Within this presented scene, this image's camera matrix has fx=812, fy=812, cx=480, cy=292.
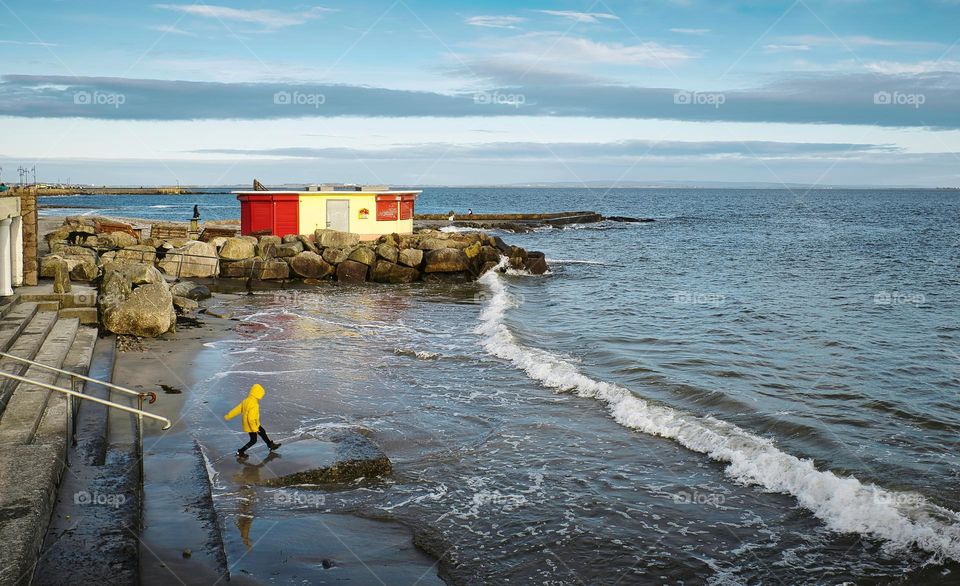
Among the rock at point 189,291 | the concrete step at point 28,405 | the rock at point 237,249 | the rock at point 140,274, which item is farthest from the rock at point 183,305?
the rock at point 237,249

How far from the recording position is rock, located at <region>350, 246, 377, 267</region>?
1421 inches

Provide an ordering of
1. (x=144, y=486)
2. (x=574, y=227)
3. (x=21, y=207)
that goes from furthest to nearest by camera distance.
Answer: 1. (x=574, y=227)
2. (x=21, y=207)
3. (x=144, y=486)

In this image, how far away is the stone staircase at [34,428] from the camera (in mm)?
7434

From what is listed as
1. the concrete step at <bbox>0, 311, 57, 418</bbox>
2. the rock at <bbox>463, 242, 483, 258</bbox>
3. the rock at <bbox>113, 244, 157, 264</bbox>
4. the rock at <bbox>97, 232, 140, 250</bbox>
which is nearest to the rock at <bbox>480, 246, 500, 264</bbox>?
the rock at <bbox>463, 242, 483, 258</bbox>

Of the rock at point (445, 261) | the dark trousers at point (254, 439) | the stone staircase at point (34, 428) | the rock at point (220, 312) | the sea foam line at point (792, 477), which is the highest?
the rock at point (445, 261)

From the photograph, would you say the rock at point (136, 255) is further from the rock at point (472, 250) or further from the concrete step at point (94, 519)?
the concrete step at point (94, 519)

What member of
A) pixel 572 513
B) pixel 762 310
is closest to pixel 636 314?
pixel 762 310

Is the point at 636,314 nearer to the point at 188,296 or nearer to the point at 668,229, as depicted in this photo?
the point at 188,296

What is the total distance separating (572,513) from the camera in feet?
35.3

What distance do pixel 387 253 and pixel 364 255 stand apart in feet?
3.40

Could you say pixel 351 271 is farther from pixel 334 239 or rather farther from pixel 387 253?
pixel 334 239

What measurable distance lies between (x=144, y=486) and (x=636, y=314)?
20.6 metres

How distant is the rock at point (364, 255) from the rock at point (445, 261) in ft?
7.96

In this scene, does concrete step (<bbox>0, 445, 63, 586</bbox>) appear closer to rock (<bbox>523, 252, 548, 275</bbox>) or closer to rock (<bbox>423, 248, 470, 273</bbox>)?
rock (<bbox>423, 248, 470, 273</bbox>)
